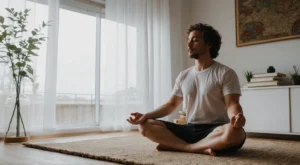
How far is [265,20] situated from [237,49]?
0.48 metres

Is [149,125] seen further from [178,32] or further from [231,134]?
[178,32]

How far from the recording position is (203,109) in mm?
1850

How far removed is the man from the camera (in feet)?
5.49

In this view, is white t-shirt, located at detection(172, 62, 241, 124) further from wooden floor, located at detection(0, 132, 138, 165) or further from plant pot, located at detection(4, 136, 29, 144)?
plant pot, located at detection(4, 136, 29, 144)

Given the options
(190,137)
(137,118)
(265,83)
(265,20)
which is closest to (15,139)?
(137,118)

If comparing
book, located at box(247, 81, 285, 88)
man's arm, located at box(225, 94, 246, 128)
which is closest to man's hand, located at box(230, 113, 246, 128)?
man's arm, located at box(225, 94, 246, 128)

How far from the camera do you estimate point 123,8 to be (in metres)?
3.61

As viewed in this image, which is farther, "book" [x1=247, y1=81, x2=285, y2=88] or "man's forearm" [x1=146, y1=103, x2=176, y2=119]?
"book" [x1=247, y1=81, x2=285, y2=88]

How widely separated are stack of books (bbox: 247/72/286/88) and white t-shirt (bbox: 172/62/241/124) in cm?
137

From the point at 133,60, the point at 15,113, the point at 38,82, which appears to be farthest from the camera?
the point at 133,60

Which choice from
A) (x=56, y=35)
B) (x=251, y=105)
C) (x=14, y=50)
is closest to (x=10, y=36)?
(x=14, y=50)

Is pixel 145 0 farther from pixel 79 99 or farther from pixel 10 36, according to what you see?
pixel 10 36

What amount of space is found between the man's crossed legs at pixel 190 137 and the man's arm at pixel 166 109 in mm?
53

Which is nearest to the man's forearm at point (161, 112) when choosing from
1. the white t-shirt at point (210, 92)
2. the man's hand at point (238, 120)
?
the white t-shirt at point (210, 92)
